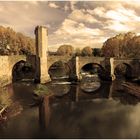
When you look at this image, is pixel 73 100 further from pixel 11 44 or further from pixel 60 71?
pixel 60 71

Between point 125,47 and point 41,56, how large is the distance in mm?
28471

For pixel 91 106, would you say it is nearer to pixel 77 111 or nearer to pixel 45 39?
pixel 77 111

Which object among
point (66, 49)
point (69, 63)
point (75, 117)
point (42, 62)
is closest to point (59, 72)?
point (69, 63)

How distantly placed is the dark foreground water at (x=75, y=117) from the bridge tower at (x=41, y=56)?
7.99 metres

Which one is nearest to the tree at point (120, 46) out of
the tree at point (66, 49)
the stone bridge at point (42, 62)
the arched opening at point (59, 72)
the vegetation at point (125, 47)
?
the vegetation at point (125, 47)

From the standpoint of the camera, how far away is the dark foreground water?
16.0m

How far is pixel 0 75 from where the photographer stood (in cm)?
3281

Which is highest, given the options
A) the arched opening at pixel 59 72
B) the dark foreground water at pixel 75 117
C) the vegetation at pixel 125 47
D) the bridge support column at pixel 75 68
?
the vegetation at pixel 125 47

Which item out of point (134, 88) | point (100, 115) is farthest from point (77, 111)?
point (134, 88)

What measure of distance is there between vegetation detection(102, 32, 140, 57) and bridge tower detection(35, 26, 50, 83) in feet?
86.5

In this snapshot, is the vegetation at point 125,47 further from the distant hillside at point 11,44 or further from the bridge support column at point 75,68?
the distant hillside at point 11,44

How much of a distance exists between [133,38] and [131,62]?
15.5 meters

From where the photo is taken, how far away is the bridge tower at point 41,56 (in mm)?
36938

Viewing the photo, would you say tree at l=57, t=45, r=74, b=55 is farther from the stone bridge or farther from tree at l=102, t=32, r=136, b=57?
the stone bridge
